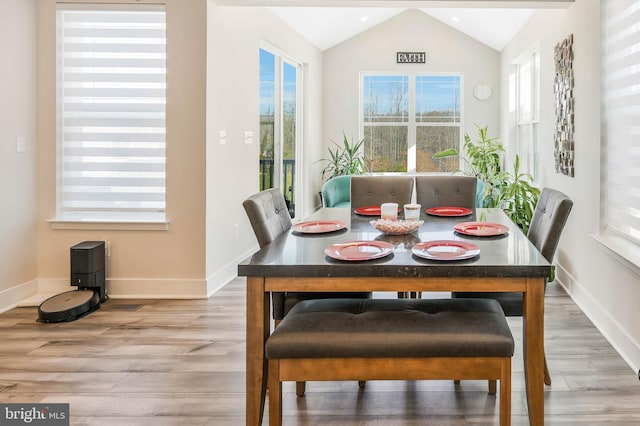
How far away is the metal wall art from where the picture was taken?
396 centimetres

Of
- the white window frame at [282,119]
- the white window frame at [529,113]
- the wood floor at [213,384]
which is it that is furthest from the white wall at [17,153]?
the white window frame at [529,113]

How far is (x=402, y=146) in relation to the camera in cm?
809

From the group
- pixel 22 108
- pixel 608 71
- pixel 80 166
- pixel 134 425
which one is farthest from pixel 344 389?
pixel 22 108

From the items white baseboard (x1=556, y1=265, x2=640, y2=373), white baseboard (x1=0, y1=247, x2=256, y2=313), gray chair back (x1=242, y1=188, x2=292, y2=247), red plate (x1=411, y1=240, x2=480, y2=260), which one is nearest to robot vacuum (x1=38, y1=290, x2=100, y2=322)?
white baseboard (x1=0, y1=247, x2=256, y2=313)

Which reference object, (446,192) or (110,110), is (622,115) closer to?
(446,192)

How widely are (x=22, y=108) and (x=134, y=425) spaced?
2.68 m

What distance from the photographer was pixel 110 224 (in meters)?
4.00

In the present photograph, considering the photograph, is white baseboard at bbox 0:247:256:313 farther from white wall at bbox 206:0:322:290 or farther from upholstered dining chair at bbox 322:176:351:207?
upholstered dining chair at bbox 322:176:351:207

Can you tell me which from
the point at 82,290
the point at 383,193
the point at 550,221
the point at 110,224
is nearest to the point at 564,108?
the point at 383,193

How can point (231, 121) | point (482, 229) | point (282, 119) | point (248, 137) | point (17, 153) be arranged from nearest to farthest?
point (482, 229), point (17, 153), point (231, 121), point (248, 137), point (282, 119)

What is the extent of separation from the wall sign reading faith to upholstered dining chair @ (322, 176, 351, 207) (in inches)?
100

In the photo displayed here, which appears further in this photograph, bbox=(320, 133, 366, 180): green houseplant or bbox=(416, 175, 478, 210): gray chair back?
bbox=(320, 133, 366, 180): green houseplant

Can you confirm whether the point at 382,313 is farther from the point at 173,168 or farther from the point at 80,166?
the point at 80,166

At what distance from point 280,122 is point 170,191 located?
249 cm
